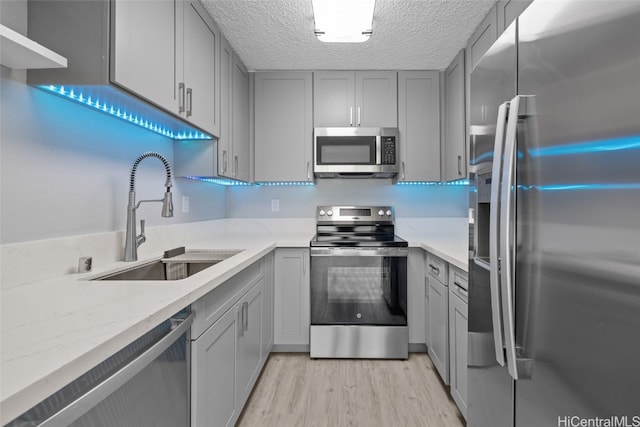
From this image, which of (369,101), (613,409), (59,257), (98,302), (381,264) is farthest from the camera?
(369,101)

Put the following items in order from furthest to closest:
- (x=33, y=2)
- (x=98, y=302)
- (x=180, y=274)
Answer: (x=180, y=274) < (x=33, y=2) < (x=98, y=302)

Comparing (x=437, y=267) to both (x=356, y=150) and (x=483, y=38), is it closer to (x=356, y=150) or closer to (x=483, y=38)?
(x=356, y=150)

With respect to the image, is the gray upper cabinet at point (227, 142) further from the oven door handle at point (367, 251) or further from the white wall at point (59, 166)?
the oven door handle at point (367, 251)

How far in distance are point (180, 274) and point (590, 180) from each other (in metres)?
1.85

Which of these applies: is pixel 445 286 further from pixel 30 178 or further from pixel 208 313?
pixel 30 178

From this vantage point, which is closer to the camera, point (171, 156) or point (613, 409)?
point (613, 409)

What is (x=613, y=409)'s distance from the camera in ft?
2.02

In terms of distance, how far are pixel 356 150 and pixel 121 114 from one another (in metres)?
1.80

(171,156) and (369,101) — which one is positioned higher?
(369,101)

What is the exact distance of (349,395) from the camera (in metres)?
2.05

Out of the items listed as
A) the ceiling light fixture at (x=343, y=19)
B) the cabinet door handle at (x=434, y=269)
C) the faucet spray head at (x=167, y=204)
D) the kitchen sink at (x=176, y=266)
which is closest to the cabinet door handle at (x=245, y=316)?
the kitchen sink at (x=176, y=266)

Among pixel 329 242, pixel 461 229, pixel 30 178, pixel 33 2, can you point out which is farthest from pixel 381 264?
pixel 33 2

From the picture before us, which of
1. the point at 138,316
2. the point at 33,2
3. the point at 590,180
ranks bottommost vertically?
the point at 138,316

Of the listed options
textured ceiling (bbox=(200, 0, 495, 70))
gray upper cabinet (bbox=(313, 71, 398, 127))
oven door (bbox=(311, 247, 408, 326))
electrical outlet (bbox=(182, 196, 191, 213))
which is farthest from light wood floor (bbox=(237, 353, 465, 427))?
textured ceiling (bbox=(200, 0, 495, 70))
